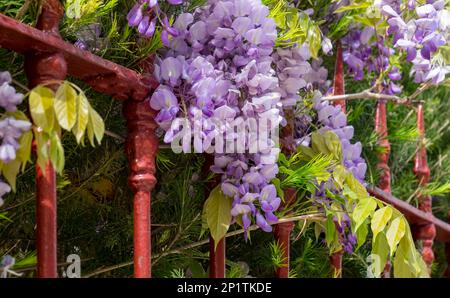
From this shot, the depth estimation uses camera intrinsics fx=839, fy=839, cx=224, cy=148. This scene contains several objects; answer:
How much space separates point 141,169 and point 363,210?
477 millimetres

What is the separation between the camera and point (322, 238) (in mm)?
2301

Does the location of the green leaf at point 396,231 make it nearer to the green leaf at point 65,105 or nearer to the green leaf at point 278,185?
the green leaf at point 278,185

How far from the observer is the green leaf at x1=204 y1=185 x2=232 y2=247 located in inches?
66.6

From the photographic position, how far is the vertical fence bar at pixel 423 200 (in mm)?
2740

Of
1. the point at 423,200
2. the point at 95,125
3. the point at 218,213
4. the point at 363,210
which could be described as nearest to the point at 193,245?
the point at 218,213

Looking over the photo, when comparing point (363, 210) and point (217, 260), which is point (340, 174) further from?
point (217, 260)

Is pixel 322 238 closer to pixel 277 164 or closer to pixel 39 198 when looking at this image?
pixel 277 164

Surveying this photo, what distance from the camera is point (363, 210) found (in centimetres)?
174

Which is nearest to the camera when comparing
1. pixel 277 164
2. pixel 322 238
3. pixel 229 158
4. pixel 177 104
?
pixel 177 104

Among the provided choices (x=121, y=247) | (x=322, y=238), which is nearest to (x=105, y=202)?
(x=121, y=247)

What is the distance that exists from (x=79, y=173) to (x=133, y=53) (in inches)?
11.5

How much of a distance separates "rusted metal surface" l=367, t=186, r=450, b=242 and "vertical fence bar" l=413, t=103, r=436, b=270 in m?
0.03

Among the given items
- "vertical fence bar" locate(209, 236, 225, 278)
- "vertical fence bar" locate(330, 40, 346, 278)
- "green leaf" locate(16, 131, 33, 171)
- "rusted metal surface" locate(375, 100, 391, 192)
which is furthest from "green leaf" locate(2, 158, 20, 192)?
"rusted metal surface" locate(375, 100, 391, 192)

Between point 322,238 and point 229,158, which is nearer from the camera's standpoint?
point 229,158
